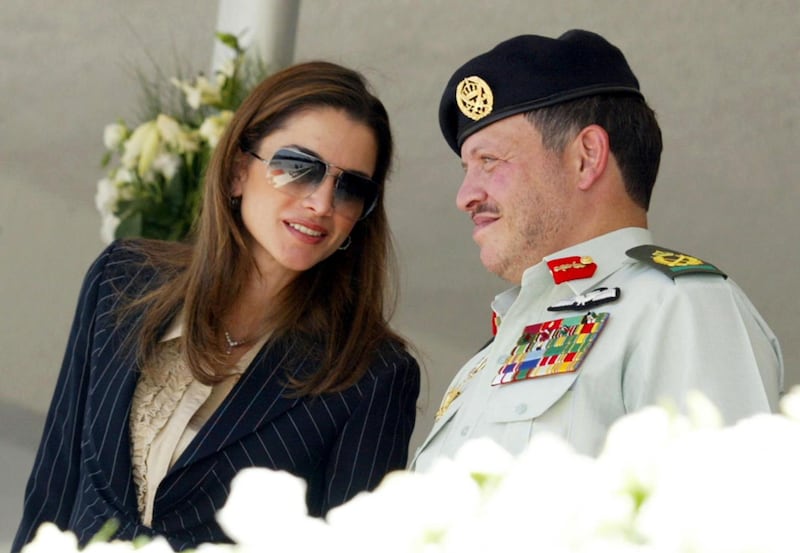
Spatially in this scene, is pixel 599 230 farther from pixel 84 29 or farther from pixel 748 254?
pixel 748 254

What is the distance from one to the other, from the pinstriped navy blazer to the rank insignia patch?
14.6 inches

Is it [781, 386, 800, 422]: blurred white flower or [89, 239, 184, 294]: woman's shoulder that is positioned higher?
[781, 386, 800, 422]: blurred white flower

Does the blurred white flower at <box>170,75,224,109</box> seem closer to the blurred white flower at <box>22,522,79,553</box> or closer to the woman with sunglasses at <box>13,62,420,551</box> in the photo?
the woman with sunglasses at <box>13,62,420,551</box>

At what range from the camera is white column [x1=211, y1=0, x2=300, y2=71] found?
12.3 feet

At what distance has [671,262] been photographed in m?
1.87

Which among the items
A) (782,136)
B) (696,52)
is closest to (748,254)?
(782,136)

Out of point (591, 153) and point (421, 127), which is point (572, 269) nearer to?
point (591, 153)

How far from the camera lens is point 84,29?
5223mm

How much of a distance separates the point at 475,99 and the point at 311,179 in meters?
0.33

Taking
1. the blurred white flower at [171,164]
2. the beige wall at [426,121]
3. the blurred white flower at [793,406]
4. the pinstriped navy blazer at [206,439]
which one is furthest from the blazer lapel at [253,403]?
the beige wall at [426,121]

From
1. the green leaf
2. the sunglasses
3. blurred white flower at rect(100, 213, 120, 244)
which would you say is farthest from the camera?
the green leaf

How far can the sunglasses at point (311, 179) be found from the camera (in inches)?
93.6

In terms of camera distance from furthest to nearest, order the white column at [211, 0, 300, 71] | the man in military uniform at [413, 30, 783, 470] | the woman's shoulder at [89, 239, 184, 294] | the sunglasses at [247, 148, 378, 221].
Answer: the white column at [211, 0, 300, 71], the woman's shoulder at [89, 239, 184, 294], the sunglasses at [247, 148, 378, 221], the man in military uniform at [413, 30, 783, 470]

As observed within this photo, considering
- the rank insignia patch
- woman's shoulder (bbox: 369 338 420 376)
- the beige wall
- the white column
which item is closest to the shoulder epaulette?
the rank insignia patch
